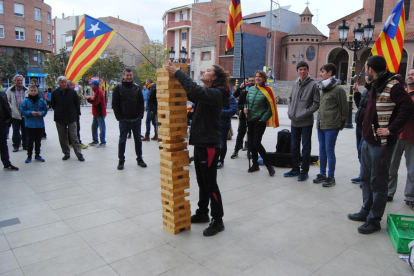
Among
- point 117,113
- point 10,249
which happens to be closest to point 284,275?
point 10,249

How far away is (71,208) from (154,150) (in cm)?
456

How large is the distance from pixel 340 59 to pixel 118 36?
149 ft

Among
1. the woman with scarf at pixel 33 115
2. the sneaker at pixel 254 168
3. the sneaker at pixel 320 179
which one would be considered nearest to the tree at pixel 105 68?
the woman with scarf at pixel 33 115

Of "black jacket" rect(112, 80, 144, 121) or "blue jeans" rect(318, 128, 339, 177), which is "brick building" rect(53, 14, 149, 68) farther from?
"blue jeans" rect(318, 128, 339, 177)

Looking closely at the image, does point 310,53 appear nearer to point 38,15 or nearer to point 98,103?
point 38,15

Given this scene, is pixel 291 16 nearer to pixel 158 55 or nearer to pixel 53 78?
pixel 158 55

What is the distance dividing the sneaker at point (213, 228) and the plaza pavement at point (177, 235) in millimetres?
67

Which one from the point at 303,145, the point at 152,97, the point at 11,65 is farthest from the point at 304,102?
the point at 11,65

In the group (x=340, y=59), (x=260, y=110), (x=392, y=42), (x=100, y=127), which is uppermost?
(x=340, y=59)

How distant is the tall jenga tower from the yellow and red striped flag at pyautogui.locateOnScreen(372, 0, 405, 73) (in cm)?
418

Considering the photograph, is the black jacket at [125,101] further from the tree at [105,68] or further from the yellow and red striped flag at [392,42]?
the tree at [105,68]

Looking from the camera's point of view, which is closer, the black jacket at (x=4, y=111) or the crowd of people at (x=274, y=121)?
the crowd of people at (x=274, y=121)

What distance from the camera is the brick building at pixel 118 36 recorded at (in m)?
69.7

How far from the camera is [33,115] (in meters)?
7.45
